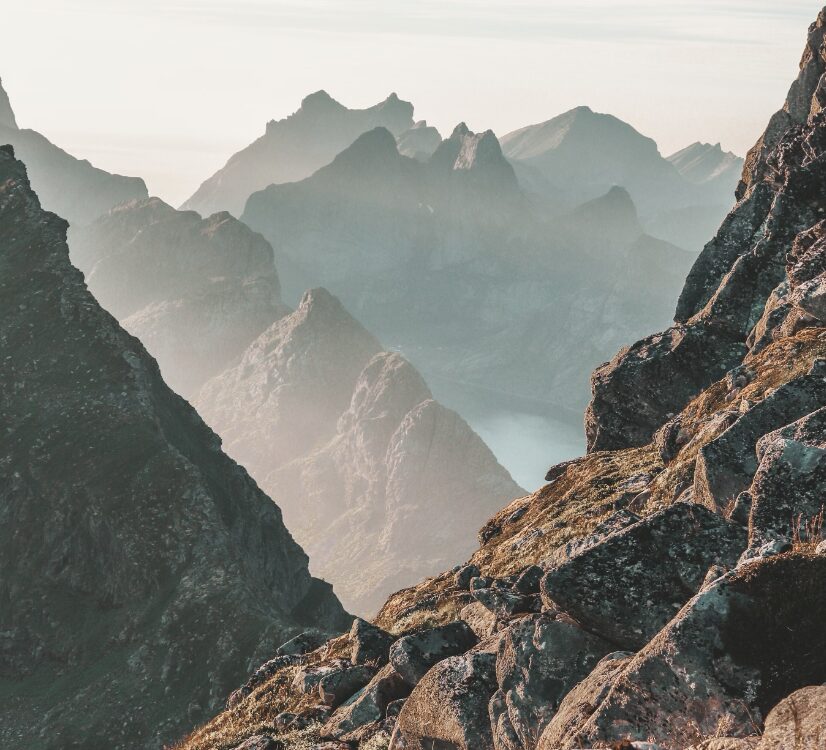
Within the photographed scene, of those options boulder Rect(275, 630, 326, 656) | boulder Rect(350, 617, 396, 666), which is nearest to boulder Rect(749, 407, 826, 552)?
boulder Rect(350, 617, 396, 666)

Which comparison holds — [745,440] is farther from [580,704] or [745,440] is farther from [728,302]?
[728,302]

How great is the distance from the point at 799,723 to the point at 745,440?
11.1m

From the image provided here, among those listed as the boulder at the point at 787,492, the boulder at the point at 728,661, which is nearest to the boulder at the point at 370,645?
the boulder at the point at 787,492

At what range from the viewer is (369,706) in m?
20.8

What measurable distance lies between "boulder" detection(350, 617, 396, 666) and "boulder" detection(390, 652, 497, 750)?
6.56m

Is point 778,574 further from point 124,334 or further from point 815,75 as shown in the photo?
point 124,334

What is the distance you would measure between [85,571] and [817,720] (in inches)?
3308

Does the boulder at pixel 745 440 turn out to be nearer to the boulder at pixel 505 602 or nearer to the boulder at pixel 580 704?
the boulder at pixel 505 602

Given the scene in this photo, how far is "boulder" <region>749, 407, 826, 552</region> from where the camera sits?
51.9 ft

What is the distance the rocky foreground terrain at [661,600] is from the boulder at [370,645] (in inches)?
1.9

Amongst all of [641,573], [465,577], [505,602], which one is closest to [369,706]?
[505,602]

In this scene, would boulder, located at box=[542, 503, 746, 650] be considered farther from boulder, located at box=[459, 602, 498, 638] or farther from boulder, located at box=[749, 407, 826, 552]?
boulder, located at box=[459, 602, 498, 638]

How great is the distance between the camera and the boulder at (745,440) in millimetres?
19562

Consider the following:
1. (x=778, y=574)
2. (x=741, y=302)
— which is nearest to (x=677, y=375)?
(x=741, y=302)
